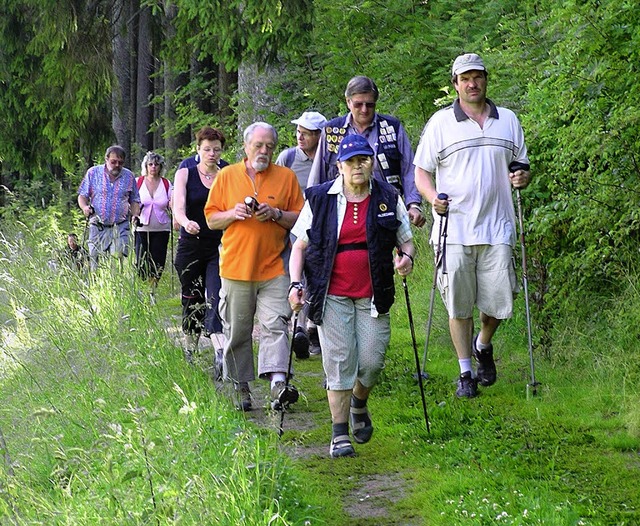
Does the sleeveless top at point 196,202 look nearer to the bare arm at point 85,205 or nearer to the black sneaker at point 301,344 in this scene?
the black sneaker at point 301,344

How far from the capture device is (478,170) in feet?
27.8

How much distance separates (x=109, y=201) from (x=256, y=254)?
540 centimetres

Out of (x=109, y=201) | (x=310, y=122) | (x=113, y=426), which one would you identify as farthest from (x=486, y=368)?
(x=109, y=201)

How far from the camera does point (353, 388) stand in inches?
290

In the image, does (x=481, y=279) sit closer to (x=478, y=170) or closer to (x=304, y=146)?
(x=478, y=170)

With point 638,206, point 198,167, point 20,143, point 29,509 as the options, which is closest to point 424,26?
point 198,167

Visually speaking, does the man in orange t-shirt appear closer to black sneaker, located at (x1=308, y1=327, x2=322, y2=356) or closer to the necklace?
the necklace

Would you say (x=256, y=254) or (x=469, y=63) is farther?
(x=256, y=254)

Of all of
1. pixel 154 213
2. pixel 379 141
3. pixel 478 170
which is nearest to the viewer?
pixel 478 170

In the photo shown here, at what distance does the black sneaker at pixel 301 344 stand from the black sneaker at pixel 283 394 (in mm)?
2074

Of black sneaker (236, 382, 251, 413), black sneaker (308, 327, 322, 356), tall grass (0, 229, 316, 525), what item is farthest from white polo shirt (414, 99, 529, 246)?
black sneaker (308, 327, 322, 356)

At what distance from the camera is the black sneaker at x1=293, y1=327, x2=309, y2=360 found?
1063cm

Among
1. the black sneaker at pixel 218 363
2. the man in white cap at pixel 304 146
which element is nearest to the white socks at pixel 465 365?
the black sneaker at pixel 218 363

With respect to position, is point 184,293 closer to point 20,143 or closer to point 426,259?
point 426,259
